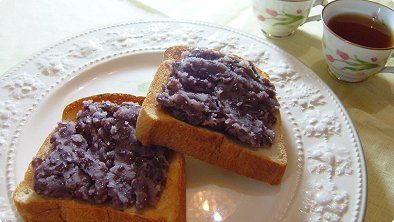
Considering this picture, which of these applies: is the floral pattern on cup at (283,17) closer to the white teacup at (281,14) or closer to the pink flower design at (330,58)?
the white teacup at (281,14)

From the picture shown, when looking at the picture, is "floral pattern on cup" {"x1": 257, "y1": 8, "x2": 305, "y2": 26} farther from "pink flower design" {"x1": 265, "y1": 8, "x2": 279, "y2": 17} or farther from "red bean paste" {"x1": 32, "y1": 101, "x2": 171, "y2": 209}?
"red bean paste" {"x1": 32, "y1": 101, "x2": 171, "y2": 209}

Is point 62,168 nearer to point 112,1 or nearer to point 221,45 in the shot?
point 221,45

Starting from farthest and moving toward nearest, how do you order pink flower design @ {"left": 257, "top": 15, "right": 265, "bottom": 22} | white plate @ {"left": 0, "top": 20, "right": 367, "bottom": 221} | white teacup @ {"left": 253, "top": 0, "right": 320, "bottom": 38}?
pink flower design @ {"left": 257, "top": 15, "right": 265, "bottom": 22} → white teacup @ {"left": 253, "top": 0, "right": 320, "bottom": 38} → white plate @ {"left": 0, "top": 20, "right": 367, "bottom": 221}

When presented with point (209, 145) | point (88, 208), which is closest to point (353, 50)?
point (209, 145)

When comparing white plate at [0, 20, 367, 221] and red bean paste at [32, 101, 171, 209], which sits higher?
red bean paste at [32, 101, 171, 209]

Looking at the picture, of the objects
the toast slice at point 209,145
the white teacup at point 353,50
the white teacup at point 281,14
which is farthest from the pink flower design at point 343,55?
the toast slice at point 209,145

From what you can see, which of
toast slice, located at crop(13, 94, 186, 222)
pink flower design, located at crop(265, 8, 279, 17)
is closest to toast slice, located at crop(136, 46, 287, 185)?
toast slice, located at crop(13, 94, 186, 222)

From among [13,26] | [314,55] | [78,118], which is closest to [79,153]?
[78,118]

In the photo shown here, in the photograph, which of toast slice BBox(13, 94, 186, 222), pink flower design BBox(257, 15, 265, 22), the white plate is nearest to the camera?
toast slice BBox(13, 94, 186, 222)
